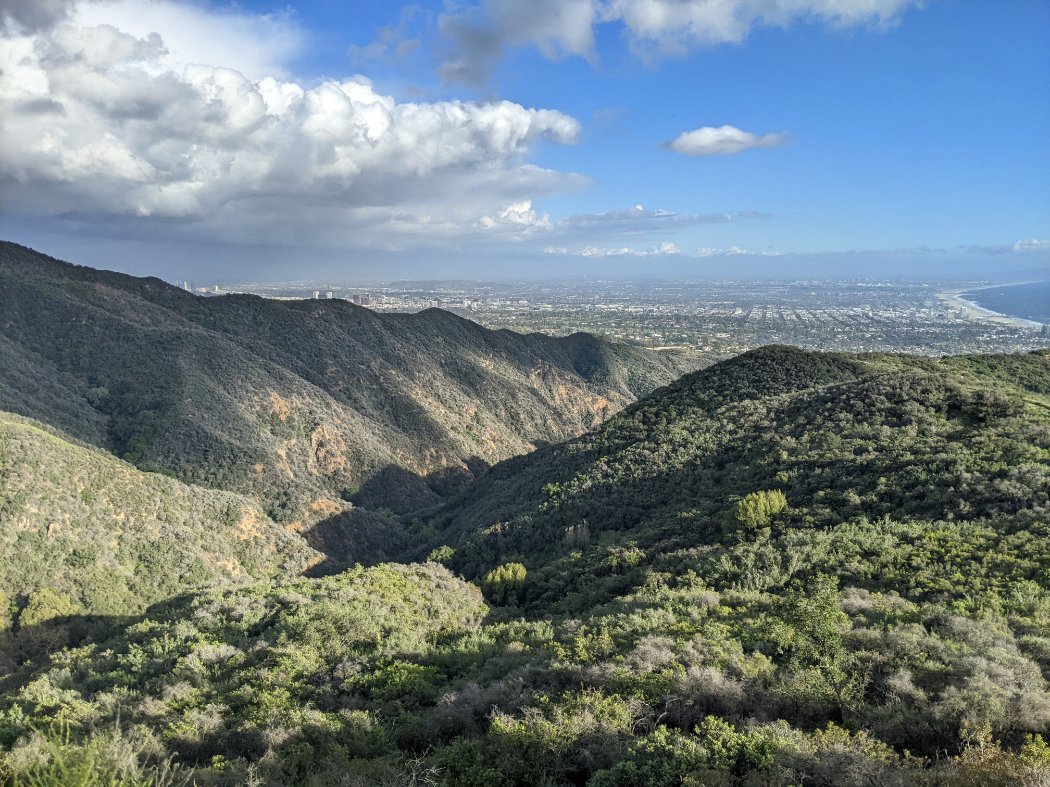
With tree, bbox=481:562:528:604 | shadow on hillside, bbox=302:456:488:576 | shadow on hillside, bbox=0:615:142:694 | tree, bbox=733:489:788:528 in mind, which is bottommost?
shadow on hillside, bbox=302:456:488:576

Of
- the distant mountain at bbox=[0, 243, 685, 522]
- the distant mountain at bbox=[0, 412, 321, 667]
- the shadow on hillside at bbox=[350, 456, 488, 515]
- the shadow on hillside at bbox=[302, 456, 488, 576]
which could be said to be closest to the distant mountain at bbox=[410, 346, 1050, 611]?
the shadow on hillside at bbox=[302, 456, 488, 576]

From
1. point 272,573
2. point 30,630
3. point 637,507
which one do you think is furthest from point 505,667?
point 272,573

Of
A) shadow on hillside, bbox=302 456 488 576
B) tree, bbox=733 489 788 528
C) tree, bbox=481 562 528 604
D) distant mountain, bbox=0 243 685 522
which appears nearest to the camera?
tree, bbox=733 489 788 528

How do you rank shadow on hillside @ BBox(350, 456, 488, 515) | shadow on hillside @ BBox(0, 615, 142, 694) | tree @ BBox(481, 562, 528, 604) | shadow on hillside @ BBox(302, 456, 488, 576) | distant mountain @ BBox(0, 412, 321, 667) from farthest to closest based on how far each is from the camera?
shadow on hillside @ BBox(350, 456, 488, 515) < shadow on hillside @ BBox(302, 456, 488, 576) < distant mountain @ BBox(0, 412, 321, 667) < tree @ BBox(481, 562, 528, 604) < shadow on hillside @ BBox(0, 615, 142, 694)

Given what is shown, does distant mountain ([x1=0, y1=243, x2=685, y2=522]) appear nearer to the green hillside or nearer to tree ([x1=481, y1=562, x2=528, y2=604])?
tree ([x1=481, y1=562, x2=528, y2=604])

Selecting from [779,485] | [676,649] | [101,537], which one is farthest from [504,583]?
[101,537]
